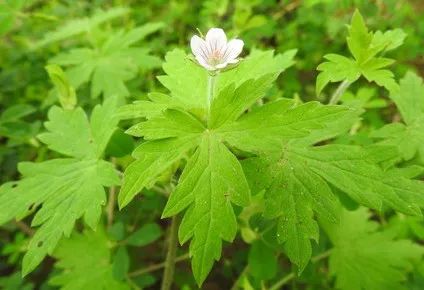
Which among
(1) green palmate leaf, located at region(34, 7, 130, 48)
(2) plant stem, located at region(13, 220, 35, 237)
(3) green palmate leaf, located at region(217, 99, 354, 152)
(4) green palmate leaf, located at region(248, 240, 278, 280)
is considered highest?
(1) green palmate leaf, located at region(34, 7, 130, 48)

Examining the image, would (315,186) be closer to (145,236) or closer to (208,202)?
(208,202)

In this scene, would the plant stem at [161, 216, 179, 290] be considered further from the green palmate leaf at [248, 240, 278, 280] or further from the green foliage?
the green palmate leaf at [248, 240, 278, 280]

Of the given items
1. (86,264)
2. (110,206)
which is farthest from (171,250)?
(110,206)

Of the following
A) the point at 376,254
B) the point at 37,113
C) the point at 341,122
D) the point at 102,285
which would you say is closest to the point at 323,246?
the point at 376,254

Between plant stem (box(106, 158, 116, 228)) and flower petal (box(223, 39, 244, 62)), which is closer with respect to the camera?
flower petal (box(223, 39, 244, 62))

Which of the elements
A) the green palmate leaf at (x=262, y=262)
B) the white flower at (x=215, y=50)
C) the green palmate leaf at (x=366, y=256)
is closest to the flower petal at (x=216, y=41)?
the white flower at (x=215, y=50)

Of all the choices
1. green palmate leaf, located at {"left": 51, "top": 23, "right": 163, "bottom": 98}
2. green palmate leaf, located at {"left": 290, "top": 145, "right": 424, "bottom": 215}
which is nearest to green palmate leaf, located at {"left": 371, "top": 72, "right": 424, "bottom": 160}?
green palmate leaf, located at {"left": 290, "top": 145, "right": 424, "bottom": 215}

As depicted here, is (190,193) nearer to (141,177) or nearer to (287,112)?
(141,177)
